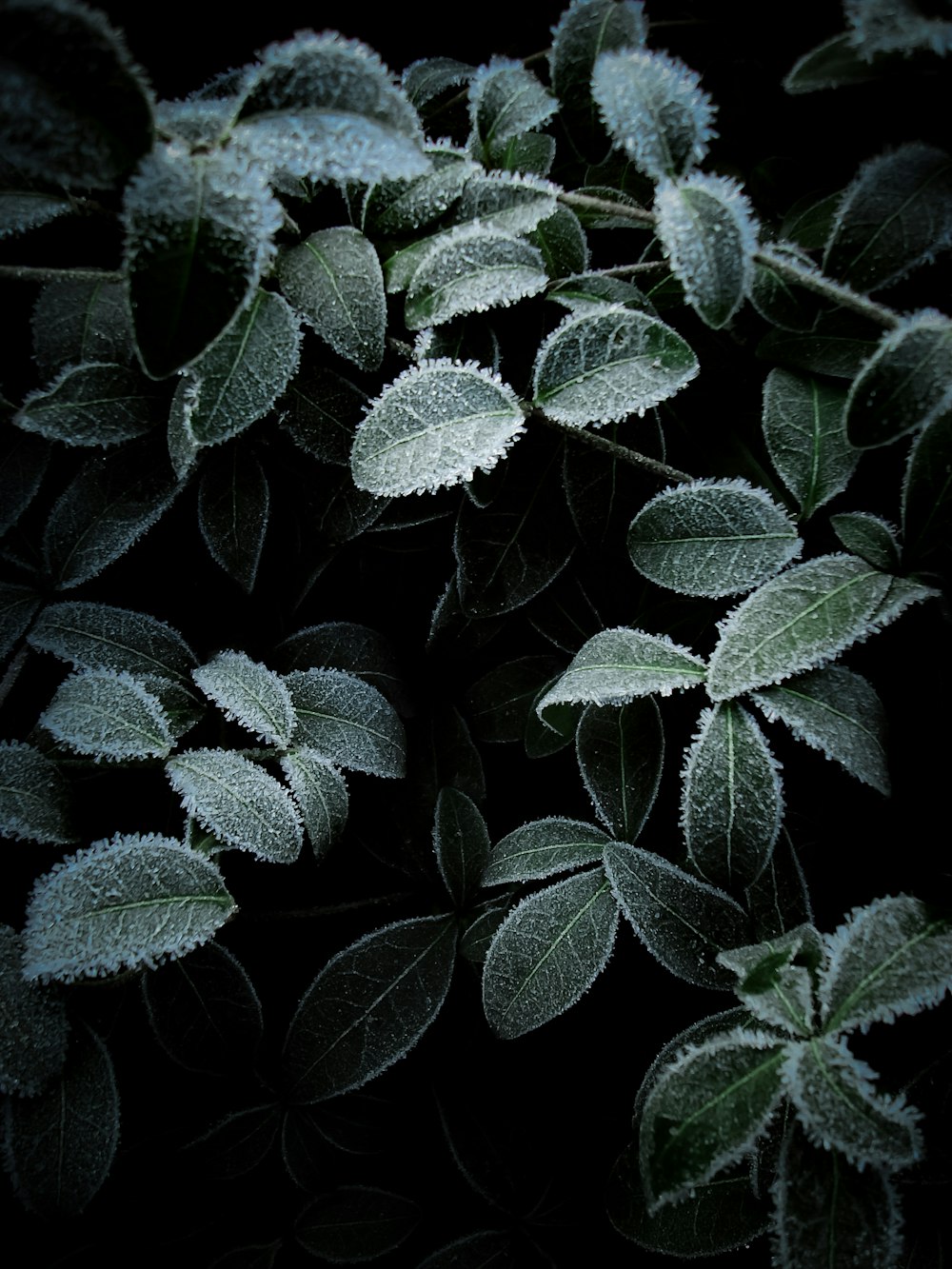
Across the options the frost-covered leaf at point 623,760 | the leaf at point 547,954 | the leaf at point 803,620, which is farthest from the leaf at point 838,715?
the leaf at point 547,954

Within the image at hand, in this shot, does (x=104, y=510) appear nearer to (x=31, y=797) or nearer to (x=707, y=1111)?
(x=31, y=797)

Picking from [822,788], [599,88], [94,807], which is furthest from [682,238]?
[94,807]

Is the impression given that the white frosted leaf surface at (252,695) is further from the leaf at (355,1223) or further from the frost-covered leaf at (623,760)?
the leaf at (355,1223)

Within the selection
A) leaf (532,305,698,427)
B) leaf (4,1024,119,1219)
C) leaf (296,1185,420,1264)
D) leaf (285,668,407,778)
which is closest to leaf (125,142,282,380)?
leaf (532,305,698,427)

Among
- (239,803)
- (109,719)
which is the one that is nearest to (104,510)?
(109,719)

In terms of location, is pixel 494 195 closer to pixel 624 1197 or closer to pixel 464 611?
pixel 464 611

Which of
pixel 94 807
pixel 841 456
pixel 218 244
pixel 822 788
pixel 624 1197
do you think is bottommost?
pixel 624 1197

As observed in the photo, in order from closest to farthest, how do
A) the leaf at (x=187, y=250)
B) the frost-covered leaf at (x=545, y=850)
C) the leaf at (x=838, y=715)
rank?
1. the leaf at (x=187, y=250)
2. the leaf at (x=838, y=715)
3. the frost-covered leaf at (x=545, y=850)
